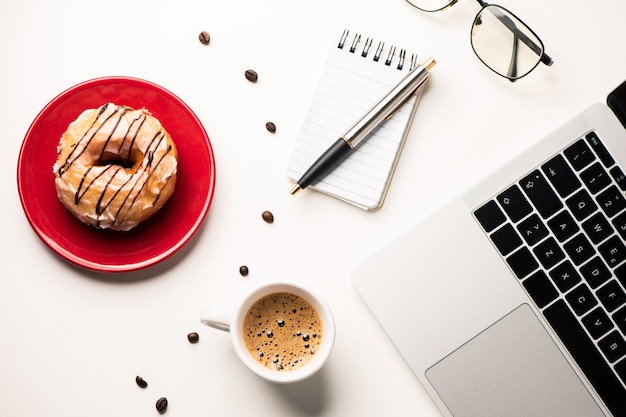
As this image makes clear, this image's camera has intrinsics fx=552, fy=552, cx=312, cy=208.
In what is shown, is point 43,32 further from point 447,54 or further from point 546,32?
point 546,32

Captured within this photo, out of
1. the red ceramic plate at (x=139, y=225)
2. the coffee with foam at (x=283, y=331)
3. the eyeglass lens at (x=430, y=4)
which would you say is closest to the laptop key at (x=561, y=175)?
the eyeglass lens at (x=430, y=4)

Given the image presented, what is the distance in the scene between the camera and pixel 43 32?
1.02 m

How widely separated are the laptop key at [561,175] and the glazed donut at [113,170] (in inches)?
25.1

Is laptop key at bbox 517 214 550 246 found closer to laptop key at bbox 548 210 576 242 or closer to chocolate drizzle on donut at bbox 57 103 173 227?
laptop key at bbox 548 210 576 242

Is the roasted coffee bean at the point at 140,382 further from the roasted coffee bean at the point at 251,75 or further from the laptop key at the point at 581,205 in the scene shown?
the laptop key at the point at 581,205

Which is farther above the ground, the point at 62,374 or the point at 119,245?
the point at 119,245

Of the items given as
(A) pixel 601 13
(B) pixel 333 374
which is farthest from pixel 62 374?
(A) pixel 601 13

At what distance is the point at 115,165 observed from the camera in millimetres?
948

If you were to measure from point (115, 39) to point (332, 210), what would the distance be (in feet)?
1.69

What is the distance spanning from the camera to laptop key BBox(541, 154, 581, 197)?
0.93 metres

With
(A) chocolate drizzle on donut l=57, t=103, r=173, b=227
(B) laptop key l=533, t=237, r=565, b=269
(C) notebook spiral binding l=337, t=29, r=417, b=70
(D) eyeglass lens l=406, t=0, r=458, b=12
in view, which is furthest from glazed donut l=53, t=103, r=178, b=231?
(B) laptop key l=533, t=237, r=565, b=269

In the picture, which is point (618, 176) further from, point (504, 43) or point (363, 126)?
point (363, 126)

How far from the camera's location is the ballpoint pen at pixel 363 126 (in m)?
0.98

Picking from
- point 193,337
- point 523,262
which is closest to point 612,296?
point 523,262
